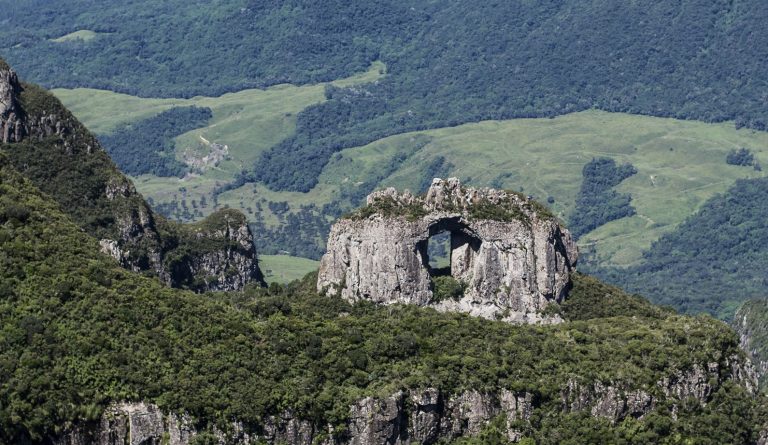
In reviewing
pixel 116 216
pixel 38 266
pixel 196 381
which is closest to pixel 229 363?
pixel 196 381

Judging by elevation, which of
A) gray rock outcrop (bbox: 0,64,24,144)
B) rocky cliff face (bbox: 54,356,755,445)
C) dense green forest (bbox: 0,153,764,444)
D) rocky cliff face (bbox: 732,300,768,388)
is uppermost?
gray rock outcrop (bbox: 0,64,24,144)

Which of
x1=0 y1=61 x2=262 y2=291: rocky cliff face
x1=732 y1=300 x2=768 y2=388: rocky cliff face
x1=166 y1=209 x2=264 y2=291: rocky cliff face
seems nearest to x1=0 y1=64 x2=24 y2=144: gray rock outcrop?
x1=0 y1=61 x2=262 y2=291: rocky cliff face

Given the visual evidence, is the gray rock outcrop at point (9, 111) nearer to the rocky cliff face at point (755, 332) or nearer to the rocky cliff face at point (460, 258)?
the rocky cliff face at point (460, 258)

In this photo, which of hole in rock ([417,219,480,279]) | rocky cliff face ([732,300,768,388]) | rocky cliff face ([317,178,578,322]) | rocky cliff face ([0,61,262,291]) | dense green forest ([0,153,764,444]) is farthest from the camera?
rocky cliff face ([732,300,768,388])

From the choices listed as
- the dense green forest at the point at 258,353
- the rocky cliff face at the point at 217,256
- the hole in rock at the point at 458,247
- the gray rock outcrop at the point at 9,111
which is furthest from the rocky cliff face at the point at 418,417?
the gray rock outcrop at the point at 9,111

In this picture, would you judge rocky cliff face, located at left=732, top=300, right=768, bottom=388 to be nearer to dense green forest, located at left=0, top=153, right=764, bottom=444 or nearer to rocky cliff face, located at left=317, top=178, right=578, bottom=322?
rocky cliff face, located at left=317, top=178, right=578, bottom=322

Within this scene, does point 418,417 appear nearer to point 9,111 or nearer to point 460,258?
point 460,258
